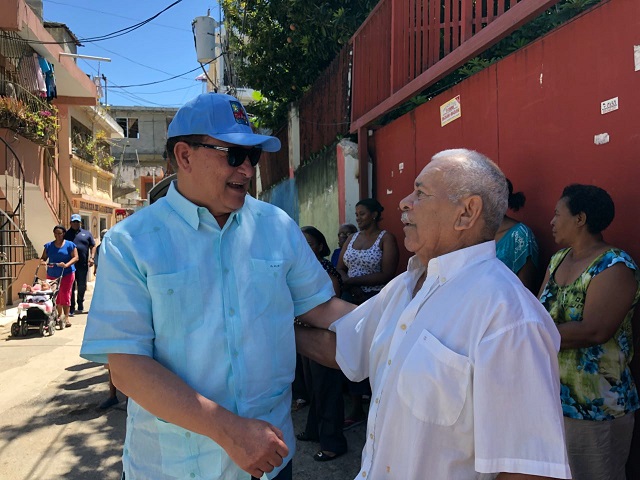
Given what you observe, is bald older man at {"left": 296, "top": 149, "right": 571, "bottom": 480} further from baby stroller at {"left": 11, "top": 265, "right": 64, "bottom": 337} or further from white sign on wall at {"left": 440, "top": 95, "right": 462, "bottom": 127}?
baby stroller at {"left": 11, "top": 265, "right": 64, "bottom": 337}

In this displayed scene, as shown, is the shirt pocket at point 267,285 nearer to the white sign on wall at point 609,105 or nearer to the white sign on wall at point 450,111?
the white sign on wall at point 609,105

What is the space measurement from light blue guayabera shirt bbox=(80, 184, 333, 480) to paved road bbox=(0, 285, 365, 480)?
219 cm

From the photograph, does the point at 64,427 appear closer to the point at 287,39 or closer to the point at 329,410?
the point at 329,410

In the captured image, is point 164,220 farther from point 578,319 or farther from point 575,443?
point 575,443

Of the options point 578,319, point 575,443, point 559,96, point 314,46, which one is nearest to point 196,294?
point 578,319

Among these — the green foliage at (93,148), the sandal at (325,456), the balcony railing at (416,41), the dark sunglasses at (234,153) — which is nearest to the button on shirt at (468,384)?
the dark sunglasses at (234,153)

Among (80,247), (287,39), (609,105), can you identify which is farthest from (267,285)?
(80,247)

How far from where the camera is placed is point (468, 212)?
1440mm

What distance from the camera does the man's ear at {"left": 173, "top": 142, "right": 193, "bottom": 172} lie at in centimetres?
173

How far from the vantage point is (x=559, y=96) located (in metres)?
2.91

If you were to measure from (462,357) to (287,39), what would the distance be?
8.16 meters

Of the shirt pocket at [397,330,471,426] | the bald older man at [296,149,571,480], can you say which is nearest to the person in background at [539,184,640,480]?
the bald older man at [296,149,571,480]

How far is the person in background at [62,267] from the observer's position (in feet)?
29.7

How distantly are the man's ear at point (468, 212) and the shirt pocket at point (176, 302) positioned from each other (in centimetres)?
84
